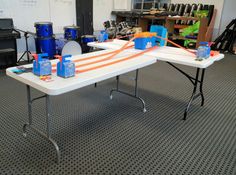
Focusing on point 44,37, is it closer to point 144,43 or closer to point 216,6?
point 144,43

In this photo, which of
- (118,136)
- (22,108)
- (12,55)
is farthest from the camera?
(12,55)

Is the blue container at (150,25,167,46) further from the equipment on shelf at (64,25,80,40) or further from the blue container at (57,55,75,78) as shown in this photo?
the equipment on shelf at (64,25,80,40)

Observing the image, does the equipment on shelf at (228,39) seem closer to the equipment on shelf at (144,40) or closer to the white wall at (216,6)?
the white wall at (216,6)

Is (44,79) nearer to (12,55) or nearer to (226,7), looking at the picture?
(12,55)

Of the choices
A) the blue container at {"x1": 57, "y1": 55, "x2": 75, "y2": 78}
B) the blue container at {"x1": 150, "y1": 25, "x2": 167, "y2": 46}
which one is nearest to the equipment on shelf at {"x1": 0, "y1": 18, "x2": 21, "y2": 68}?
the blue container at {"x1": 150, "y1": 25, "x2": 167, "y2": 46}

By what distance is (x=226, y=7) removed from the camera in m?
6.45

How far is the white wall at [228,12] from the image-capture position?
6.38m

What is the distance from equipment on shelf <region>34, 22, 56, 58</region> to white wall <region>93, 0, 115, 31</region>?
6.64 feet

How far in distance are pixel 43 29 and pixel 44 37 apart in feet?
0.52

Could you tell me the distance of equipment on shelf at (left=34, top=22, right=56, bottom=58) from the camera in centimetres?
425

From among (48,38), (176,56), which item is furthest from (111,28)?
(176,56)

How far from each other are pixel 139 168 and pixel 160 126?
0.74 m

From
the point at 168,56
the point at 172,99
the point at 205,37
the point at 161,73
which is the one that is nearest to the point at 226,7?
the point at 205,37

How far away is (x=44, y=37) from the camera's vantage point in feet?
14.2
